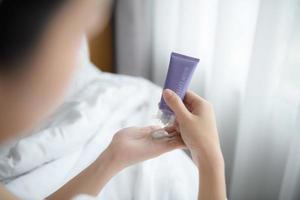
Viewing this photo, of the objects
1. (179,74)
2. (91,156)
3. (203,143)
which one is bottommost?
(91,156)

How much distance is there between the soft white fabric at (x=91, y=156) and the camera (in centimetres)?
74

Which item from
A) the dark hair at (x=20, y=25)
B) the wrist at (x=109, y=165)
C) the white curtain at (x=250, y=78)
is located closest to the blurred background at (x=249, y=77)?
the white curtain at (x=250, y=78)

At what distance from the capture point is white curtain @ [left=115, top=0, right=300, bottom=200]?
835 millimetres

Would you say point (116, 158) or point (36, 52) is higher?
point (36, 52)

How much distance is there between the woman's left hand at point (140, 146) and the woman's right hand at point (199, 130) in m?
0.04

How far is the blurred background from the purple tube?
0.22m

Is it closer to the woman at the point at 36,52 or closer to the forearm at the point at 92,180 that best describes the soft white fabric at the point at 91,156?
the forearm at the point at 92,180

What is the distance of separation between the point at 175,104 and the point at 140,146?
0.13 metres

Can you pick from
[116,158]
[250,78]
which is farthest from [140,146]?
[250,78]

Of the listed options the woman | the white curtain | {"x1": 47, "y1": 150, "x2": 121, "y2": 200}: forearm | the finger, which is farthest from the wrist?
the white curtain

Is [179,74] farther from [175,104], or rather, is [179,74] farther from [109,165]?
[109,165]

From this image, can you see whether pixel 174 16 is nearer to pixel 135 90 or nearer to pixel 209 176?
pixel 135 90

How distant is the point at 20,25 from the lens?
1.11ft

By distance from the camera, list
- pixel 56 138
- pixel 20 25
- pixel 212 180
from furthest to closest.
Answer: pixel 56 138, pixel 212 180, pixel 20 25
